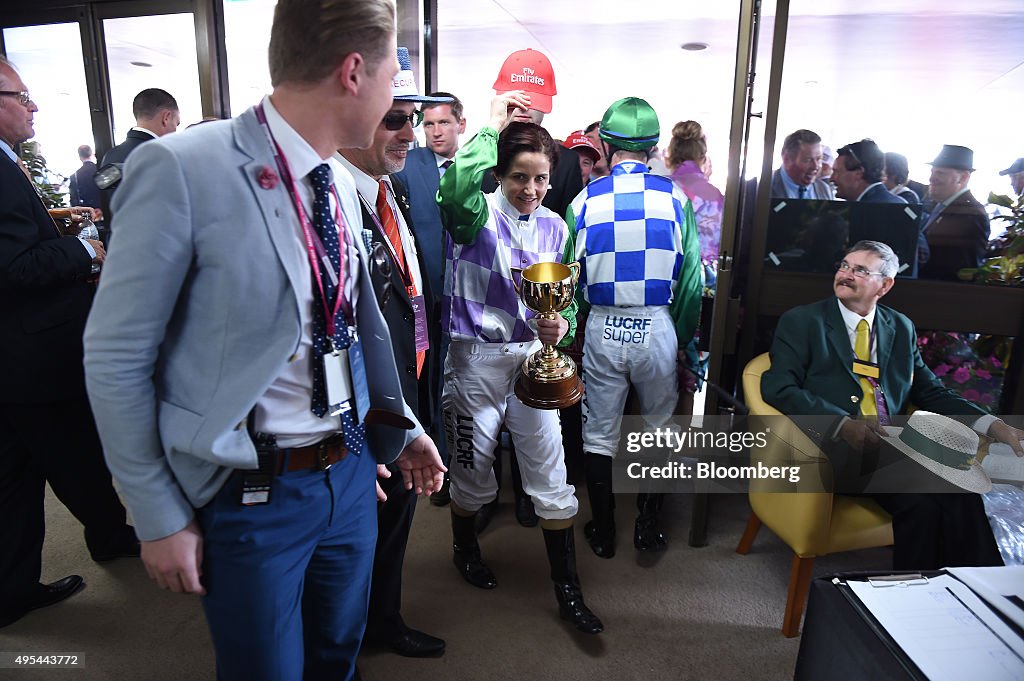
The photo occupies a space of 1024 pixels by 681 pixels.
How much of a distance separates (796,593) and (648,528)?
25.3 inches

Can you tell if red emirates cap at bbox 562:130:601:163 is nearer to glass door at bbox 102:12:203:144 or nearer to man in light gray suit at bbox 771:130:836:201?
man in light gray suit at bbox 771:130:836:201

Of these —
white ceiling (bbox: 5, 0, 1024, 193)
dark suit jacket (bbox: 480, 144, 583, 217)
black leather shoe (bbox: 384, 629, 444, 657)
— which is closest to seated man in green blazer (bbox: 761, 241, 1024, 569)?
white ceiling (bbox: 5, 0, 1024, 193)

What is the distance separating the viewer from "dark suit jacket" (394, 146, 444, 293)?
2275 mm

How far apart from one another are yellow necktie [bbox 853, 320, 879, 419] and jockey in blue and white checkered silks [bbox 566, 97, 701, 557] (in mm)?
588

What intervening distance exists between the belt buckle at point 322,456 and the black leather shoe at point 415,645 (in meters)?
1.13

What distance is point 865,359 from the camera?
2.17m

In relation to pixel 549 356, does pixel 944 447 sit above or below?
below

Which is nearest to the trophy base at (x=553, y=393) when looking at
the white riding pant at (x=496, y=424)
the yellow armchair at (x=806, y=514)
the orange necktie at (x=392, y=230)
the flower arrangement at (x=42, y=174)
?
the white riding pant at (x=496, y=424)

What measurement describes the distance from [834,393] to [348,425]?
1.78 m

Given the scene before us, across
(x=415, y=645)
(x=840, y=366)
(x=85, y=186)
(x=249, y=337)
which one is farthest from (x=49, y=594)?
(x=85, y=186)

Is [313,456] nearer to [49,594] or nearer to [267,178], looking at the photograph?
[267,178]

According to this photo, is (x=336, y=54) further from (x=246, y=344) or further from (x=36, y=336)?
(x=36, y=336)

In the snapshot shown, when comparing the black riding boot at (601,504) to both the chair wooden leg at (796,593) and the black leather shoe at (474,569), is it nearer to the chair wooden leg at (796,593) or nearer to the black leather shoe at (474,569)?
the black leather shoe at (474,569)

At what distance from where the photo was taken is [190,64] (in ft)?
12.7
